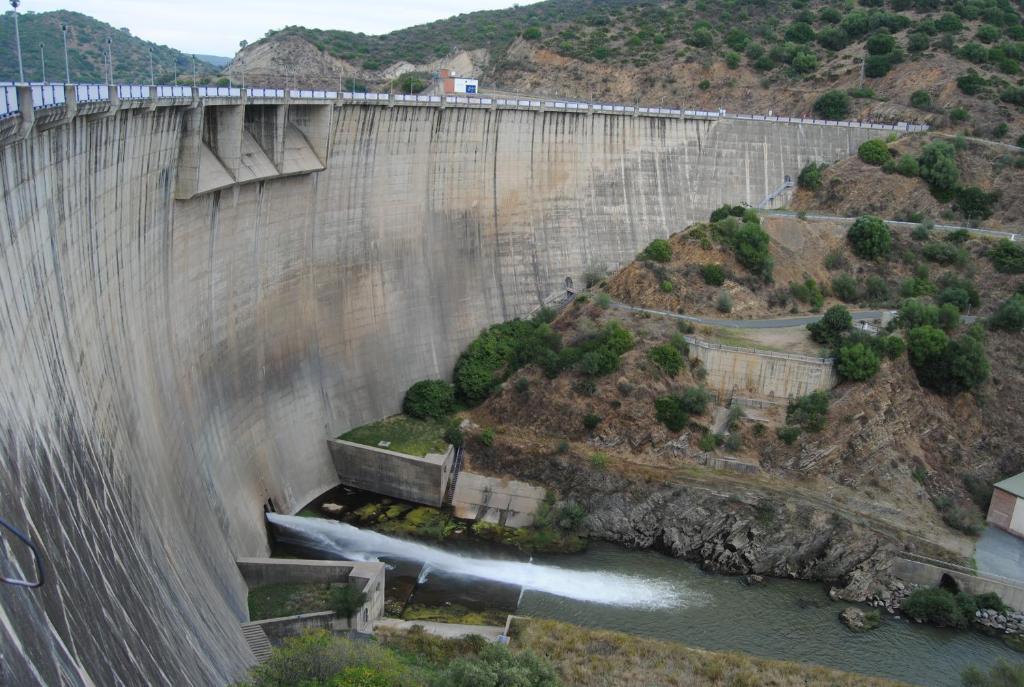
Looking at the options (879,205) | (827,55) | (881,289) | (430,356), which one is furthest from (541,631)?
(827,55)

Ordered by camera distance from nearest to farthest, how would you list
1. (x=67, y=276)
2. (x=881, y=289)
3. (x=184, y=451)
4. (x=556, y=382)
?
(x=67, y=276), (x=184, y=451), (x=556, y=382), (x=881, y=289)

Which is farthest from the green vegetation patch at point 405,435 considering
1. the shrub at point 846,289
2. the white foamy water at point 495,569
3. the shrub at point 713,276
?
the shrub at point 846,289

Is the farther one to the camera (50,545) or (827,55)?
(827,55)

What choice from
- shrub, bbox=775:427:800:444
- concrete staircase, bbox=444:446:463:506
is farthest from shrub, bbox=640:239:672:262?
concrete staircase, bbox=444:446:463:506

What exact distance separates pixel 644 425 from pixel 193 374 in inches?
715

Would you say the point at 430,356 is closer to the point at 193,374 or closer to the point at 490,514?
the point at 490,514

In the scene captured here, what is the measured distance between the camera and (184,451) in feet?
89.6

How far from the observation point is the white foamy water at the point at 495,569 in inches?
1312

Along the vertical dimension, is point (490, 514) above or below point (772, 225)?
below

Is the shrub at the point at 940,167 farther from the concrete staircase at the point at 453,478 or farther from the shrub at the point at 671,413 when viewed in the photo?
the concrete staircase at the point at 453,478

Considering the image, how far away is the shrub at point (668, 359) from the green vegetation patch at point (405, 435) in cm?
925

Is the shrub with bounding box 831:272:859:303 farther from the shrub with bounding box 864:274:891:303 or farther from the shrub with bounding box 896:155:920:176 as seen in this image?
the shrub with bounding box 896:155:920:176

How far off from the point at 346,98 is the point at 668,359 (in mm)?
16584

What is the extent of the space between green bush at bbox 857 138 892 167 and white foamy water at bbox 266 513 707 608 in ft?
103
